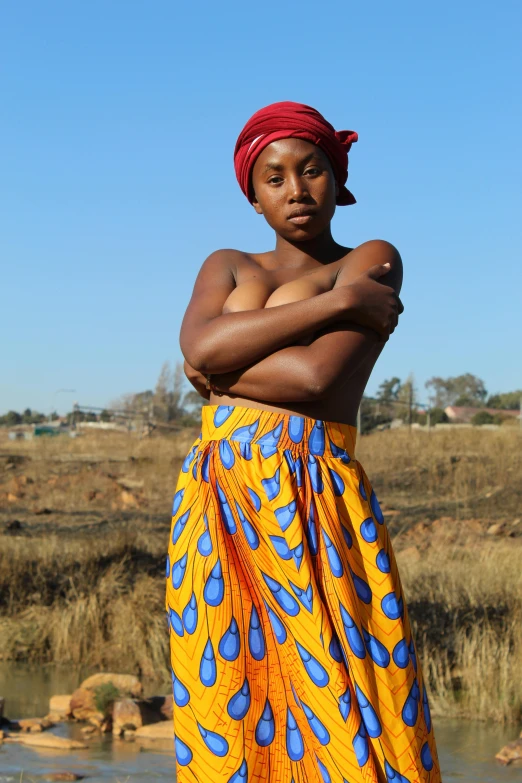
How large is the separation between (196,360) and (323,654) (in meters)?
0.66

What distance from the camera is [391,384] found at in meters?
51.7

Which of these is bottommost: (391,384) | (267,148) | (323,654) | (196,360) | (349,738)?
(349,738)

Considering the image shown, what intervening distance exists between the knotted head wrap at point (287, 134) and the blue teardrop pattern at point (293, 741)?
46.6 inches

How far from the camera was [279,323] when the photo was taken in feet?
7.21

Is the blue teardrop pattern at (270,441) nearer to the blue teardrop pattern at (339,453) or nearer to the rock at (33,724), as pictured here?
the blue teardrop pattern at (339,453)

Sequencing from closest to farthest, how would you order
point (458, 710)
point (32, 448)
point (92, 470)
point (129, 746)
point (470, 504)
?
point (129, 746), point (458, 710), point (470, 504), point (92, 470), point (32, 448)

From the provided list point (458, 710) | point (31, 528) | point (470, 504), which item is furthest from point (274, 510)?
point (470, 504)

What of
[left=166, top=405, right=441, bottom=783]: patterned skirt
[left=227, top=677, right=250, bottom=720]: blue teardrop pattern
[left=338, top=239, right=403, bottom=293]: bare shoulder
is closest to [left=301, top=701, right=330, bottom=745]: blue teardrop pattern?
[left=166, top=405, right=441, bottom=783]: patterned skirt

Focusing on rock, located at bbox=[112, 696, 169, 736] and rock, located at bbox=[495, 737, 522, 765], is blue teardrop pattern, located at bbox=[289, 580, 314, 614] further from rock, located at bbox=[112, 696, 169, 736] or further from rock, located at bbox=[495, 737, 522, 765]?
rock, located at bbox=[112, 696, 169, 736]

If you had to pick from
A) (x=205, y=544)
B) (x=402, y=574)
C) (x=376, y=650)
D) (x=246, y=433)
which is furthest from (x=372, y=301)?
(x=402, y=574)

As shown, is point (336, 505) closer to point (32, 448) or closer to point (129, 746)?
point (129, 746)

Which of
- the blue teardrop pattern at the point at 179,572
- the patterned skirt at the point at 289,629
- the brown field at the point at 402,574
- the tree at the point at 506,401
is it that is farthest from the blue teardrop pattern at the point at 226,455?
the tree at the point at 506,401

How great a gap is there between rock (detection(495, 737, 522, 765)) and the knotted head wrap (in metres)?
3.11

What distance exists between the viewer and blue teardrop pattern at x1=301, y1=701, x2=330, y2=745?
6.84 feet
